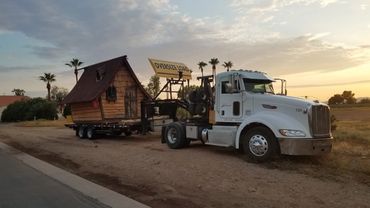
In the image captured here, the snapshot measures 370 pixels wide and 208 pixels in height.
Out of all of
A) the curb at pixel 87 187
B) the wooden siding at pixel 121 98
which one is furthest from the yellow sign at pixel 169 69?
the curb at pixel 87 187

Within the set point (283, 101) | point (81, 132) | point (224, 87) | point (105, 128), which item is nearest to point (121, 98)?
point (105, 128)

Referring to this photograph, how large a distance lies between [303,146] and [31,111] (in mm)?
72180

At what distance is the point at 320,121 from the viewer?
41.9 feet

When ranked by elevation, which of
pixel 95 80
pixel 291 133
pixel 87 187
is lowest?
pixel 87 187

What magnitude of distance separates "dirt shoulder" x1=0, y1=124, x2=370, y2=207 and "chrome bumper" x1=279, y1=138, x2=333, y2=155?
0.37 meters

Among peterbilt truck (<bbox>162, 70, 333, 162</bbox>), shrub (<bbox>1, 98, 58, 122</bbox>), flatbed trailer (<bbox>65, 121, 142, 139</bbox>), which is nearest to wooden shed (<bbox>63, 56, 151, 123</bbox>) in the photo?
flatbed trailer (<bbox>65, 121, 142, 139</bbox>)

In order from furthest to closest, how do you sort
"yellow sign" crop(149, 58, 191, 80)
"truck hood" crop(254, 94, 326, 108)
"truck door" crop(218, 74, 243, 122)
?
"yellow sign" crop(149, 58, 191, 80) < "truck door" crop(218, 74, 243, 122) < "truck hood" crop(254, 94, 326, 108)

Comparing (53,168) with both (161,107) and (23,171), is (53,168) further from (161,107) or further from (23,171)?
(161,107)

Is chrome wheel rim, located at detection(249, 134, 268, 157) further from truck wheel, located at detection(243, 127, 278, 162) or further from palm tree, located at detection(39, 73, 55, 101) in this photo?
palm tree, located at detection(39, 73, 55, 101)

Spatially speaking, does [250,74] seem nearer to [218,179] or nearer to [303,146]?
[303,146]

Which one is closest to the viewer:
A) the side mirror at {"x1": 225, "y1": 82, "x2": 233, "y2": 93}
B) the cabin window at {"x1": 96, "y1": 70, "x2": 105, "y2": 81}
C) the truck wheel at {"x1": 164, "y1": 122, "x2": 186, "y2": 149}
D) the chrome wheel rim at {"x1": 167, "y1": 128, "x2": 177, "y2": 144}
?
the side mirror at {"x1": 225, "y1": 82, "x2": 233, "y2": 93}

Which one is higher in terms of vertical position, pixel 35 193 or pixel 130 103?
pixel 130 103

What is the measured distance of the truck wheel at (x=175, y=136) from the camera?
17016 millimetres

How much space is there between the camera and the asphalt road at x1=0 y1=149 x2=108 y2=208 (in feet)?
28.1
